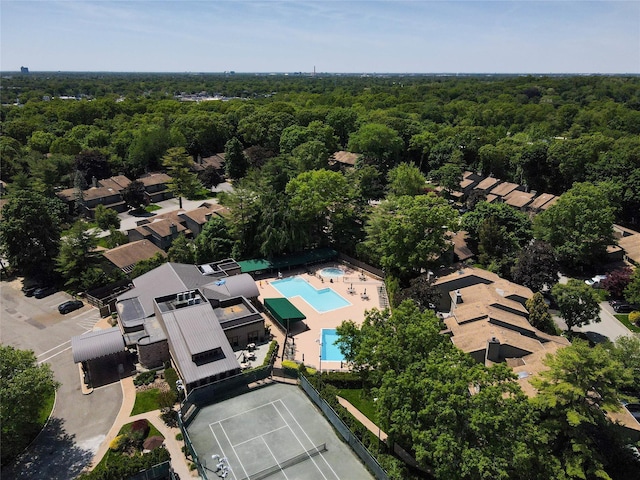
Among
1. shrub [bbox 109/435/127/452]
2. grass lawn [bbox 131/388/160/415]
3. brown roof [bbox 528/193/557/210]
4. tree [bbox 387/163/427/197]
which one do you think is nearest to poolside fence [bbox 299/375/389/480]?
grass lawn [bbox 131/388/160/415]

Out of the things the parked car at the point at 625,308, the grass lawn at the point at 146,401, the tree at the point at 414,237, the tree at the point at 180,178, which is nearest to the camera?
the grass lawn at the point at 146,401

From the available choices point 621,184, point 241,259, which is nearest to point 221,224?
point 241,259

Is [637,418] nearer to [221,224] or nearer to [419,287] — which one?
[419,287]

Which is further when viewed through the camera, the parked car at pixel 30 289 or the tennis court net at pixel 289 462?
Result: the parked car at pixel 30 289

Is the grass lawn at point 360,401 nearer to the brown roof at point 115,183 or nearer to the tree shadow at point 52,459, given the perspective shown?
the tree shadow at point 52,459

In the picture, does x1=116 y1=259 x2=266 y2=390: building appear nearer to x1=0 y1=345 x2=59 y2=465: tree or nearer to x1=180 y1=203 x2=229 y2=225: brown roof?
x1=0 y1=345 x2=59 y2=465: tree

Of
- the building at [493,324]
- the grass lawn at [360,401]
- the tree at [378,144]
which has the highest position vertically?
the tree at [378,144]

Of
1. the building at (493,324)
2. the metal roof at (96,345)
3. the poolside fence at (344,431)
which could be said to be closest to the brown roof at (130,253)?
the metal roof at (96,345)
